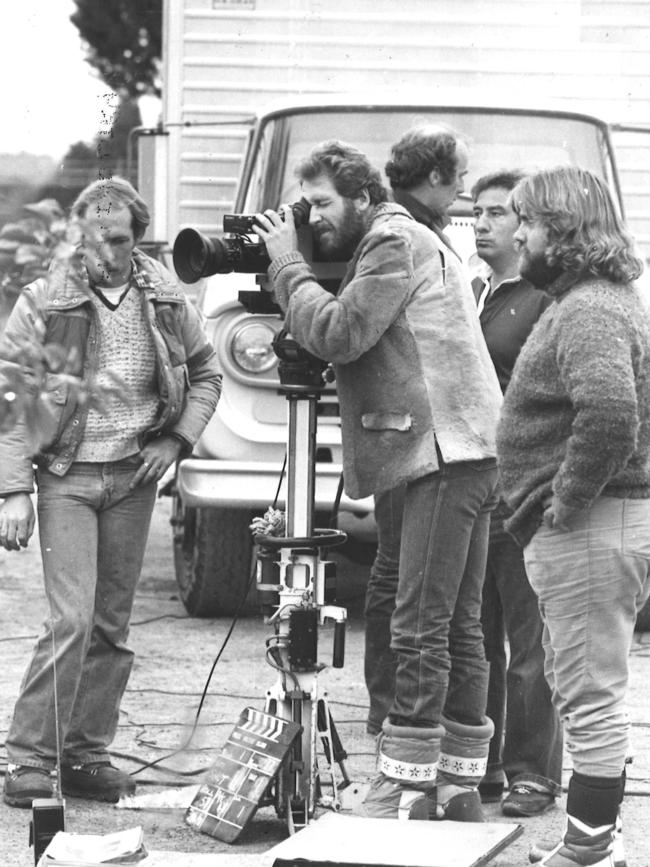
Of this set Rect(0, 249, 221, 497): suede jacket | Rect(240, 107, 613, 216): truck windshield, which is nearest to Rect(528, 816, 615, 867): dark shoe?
Rect(0, 249, 221, 497): suede jacket

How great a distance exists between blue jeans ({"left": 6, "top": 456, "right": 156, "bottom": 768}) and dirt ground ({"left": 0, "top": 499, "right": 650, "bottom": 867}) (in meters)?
0.21

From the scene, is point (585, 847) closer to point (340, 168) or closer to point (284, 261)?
point (284, 261)

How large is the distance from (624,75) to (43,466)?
4.36 metres

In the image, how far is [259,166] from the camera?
24.0 ft

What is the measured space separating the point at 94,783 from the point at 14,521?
815 millimetres

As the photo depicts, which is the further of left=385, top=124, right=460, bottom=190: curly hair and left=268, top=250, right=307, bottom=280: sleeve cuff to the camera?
left=385, top=124, right=460, bottom=190: curly hair

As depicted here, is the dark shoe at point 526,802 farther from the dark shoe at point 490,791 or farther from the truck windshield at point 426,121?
the truck windshield at point 426,121

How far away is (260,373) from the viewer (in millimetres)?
6703

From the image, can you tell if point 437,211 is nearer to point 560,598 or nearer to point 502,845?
point 560,598

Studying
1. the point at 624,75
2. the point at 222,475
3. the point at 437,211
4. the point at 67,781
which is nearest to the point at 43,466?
the point at 67,781

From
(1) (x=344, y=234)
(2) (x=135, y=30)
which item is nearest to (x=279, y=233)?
(1) (x=344, y=234)

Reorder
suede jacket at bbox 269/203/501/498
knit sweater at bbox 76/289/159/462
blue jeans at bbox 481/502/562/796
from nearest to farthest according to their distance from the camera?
suede jacket at bbox 269/203/501/498
knit sweater at bbox 76/289/159/462
blue jeans at bbox 481/502/562/796

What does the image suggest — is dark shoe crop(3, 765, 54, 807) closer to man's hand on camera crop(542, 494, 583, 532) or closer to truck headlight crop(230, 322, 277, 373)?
man's hand on camera crop(542, 494, 583, 532)

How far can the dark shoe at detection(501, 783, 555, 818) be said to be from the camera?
14.7ft
